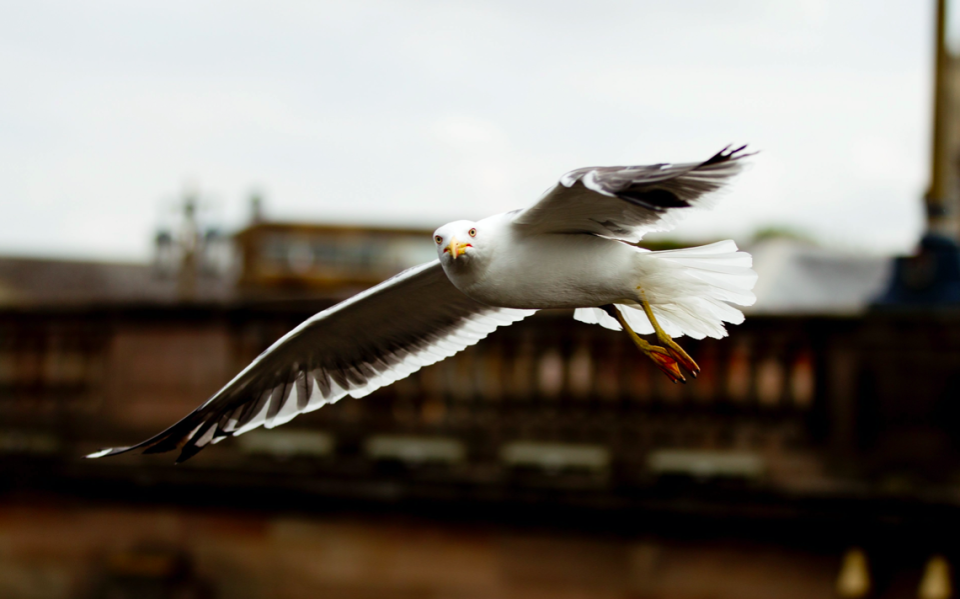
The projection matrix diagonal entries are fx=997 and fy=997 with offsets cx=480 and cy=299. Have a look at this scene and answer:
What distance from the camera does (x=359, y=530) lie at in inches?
381

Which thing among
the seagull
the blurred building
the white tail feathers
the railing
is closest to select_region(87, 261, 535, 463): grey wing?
the seagull

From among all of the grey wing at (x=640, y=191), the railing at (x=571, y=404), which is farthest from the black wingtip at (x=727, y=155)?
the railing at (x=571, y=404)

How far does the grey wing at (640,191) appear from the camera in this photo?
1256mm

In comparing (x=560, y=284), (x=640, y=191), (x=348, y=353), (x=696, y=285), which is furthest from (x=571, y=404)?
(x=640, y=191)

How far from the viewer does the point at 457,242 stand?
1.44 m

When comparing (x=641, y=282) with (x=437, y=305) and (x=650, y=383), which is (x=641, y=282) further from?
(x=650, y=383)

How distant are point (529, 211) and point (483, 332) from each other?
0.99 metres

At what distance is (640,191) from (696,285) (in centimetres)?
49

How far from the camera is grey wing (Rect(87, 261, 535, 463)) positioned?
229 centimetres

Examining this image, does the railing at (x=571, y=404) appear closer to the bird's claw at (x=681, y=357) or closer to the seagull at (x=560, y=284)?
the seagull at (x=560, y=284)

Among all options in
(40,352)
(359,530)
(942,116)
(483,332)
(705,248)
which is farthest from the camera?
(40,352)

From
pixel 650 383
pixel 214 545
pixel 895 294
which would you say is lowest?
pixel 214 545

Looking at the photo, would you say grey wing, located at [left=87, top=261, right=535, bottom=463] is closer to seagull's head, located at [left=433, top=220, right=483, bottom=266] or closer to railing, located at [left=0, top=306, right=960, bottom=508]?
seagull's head, located at [left=433, top=220, right=483, bottom=266]

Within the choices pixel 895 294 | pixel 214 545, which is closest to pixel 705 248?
pixel 895 294
